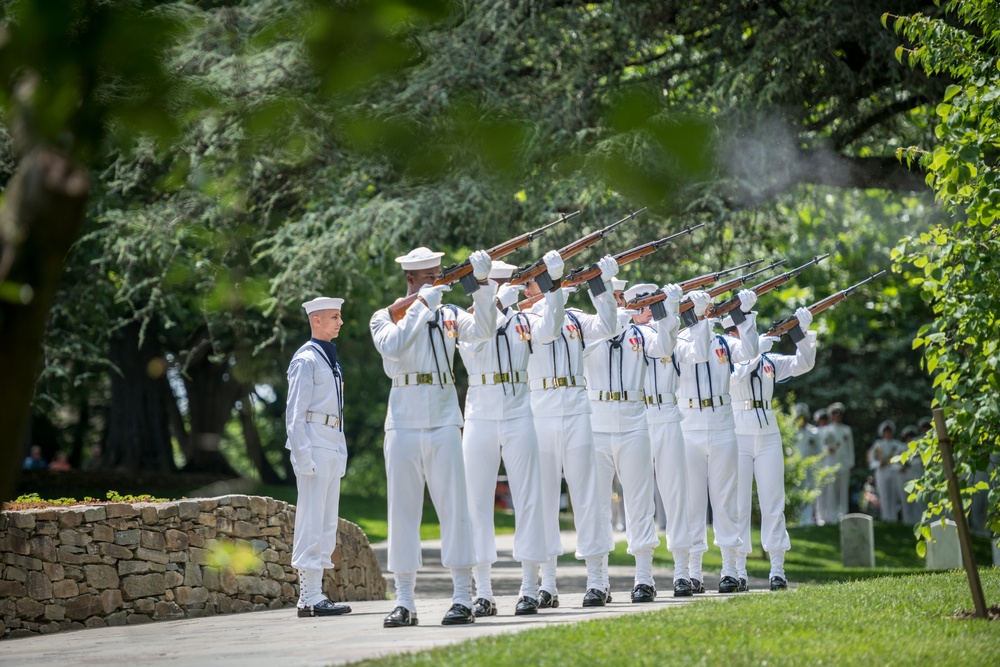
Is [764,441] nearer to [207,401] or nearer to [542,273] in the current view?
[542,273]

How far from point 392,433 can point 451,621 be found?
120 centimetres

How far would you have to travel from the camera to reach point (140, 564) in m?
9.58

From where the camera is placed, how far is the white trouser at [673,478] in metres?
10.0

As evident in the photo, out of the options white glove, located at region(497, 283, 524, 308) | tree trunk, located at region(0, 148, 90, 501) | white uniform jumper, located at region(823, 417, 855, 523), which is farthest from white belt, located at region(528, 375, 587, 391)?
white uniform jumper, located at region(823, 417, 855, 523)

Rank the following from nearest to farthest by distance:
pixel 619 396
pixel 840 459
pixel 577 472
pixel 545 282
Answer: pixel 545 282
pixel 577 472
pixel 619 396
pixel 840 459

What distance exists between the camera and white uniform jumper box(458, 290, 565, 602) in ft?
27.5

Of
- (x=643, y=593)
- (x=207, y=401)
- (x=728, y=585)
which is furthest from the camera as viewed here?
(x=207, y=401)

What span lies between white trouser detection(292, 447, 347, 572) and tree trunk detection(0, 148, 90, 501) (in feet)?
19.8

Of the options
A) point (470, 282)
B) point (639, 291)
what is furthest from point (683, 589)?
point (470, 282)

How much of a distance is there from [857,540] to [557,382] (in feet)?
27.0

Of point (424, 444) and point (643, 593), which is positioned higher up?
point (424, 444)

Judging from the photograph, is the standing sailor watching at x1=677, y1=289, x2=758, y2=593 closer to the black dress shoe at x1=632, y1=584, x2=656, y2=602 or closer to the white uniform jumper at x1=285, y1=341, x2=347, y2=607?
the black dress shoe at x1=632, y1=584, x2=656, y2=602

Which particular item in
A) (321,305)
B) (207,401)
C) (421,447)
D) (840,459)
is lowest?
(421,447)

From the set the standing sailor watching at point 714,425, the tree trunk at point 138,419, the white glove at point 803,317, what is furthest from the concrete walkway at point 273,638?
the tree trunk at point 138,419
